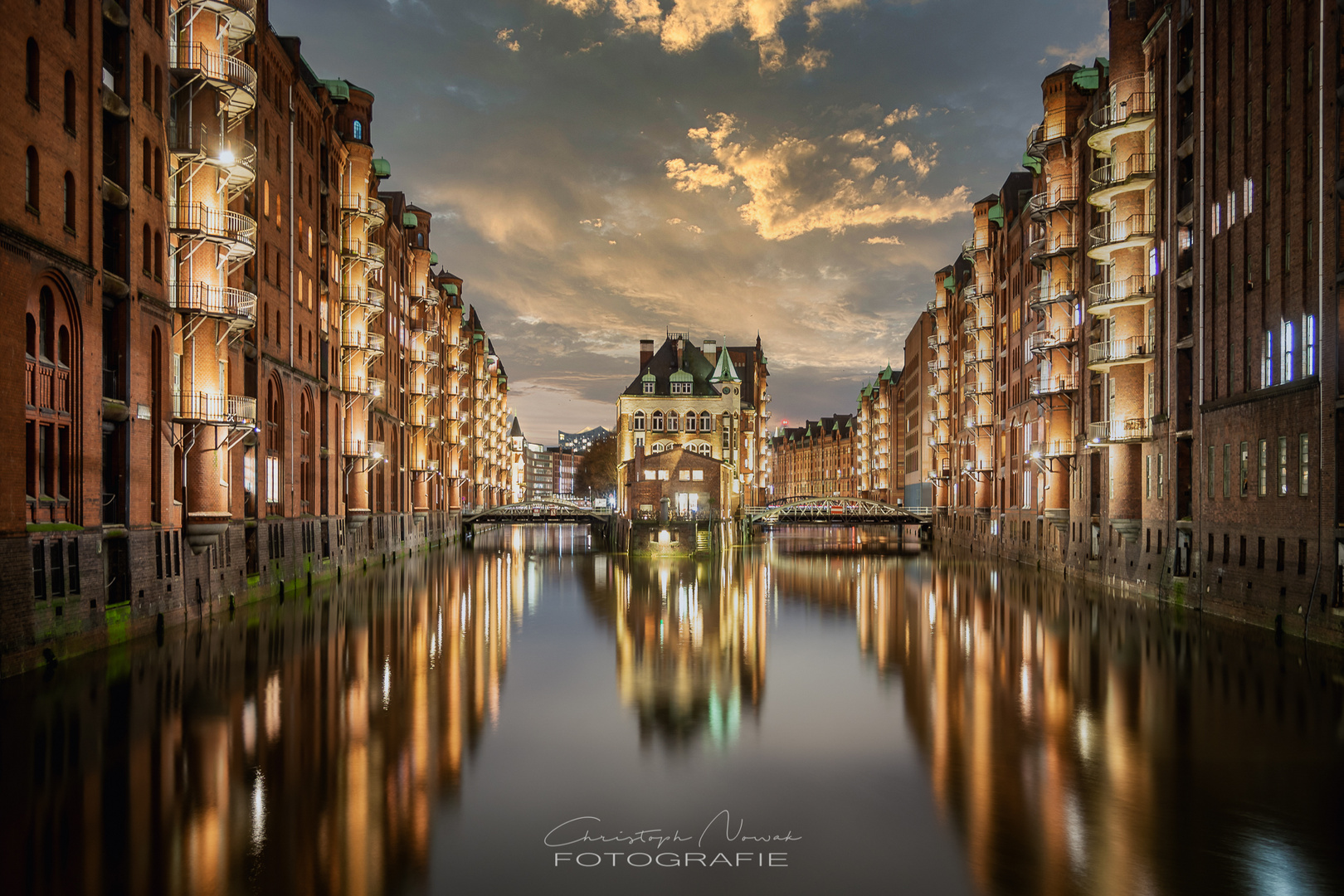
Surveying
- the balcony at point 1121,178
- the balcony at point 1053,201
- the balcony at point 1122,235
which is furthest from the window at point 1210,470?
the balcony at point 1053,201

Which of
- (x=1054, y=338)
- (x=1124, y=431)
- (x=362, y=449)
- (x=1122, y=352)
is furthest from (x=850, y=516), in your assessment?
(x=362, y=449)

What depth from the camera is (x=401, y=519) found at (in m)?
68.9

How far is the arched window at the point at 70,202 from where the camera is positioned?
24.2 m

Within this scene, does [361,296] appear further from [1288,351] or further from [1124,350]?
[1288,351]

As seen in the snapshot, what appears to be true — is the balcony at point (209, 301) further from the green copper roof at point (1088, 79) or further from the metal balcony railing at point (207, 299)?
the green copper roof at point (1088, 79)

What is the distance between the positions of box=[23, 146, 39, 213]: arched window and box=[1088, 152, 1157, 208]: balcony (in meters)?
38.3

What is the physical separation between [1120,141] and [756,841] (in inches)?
1508

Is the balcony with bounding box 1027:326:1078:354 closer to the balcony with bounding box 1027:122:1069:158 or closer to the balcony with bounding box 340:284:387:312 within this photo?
the balcony with bounding box 1027:122:1069:158

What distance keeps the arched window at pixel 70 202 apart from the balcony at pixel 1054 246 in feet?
138

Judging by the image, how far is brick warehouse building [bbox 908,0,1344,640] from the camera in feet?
89.3

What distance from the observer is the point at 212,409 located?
31.2 meters

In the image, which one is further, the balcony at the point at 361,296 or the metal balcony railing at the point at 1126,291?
the balcony at the point at 361,296

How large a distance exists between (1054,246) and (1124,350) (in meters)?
9.96

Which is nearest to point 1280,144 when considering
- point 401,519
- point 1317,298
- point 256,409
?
point 1317,298
